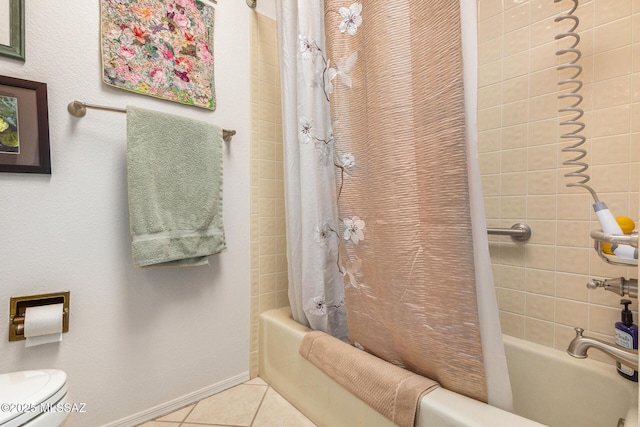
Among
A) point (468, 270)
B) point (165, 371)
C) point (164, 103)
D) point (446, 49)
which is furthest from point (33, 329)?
point (446, 49)

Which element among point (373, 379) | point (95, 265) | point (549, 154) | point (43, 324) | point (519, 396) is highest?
point (549, 154)

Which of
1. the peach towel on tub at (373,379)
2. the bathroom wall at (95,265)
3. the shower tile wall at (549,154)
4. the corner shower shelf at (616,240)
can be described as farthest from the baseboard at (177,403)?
the corner shower shelf at (616,240)

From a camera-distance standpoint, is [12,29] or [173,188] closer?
[12,29]

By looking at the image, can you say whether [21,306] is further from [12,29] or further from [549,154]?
[549,154]

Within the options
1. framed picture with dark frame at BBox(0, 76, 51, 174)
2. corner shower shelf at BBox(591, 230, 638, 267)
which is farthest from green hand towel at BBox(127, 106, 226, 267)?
corner shower shelf at BBox(591, 230, 638, 267)

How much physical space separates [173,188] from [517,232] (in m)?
1.29

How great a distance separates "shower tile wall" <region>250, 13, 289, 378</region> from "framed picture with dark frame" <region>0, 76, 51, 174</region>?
0.74m

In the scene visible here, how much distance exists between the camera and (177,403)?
1225mm

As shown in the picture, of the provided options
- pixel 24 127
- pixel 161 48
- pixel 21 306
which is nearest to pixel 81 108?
pixel 24 127

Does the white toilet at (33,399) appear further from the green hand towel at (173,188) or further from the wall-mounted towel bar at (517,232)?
the wall-mounted towel bar at (517,232)

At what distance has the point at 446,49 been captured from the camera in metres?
0.74

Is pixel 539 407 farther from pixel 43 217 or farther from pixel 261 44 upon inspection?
pixel 261 44

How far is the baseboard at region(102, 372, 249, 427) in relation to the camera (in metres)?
1.12

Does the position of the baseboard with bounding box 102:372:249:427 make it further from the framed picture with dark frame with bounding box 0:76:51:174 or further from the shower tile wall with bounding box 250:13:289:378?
the framed picture with dark frame with bounding box 0:76:51:174
